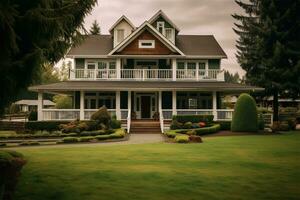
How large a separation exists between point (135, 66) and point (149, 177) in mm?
26957

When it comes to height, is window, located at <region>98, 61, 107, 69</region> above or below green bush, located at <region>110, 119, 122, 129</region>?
above

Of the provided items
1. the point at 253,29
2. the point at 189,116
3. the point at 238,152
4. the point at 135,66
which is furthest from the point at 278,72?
the point at 238,152

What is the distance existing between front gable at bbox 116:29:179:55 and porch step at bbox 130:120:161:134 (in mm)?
7070

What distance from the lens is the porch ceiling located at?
1232 inches

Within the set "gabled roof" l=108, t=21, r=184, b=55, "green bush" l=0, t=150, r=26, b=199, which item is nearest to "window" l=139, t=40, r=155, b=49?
"gabled roof" l=108, t=21, r=184, b=55

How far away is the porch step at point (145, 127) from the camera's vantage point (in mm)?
30453

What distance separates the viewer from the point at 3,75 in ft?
28.8

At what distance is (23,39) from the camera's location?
9352mm

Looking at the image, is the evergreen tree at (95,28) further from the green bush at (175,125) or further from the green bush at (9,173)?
the green bush at (9,173)

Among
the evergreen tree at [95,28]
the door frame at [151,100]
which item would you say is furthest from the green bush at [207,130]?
the evergreen tree at [95,28]

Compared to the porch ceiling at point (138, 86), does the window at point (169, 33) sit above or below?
above

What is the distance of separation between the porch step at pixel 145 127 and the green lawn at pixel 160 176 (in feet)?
49.6

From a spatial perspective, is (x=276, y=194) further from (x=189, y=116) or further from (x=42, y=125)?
(x=42, y=125)

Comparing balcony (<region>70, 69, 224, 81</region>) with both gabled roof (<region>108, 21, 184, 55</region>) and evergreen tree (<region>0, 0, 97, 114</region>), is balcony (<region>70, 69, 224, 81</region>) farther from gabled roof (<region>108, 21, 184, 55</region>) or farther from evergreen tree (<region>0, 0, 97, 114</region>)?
evergreen tree (<region>0, 0, 97, 114</region>)
